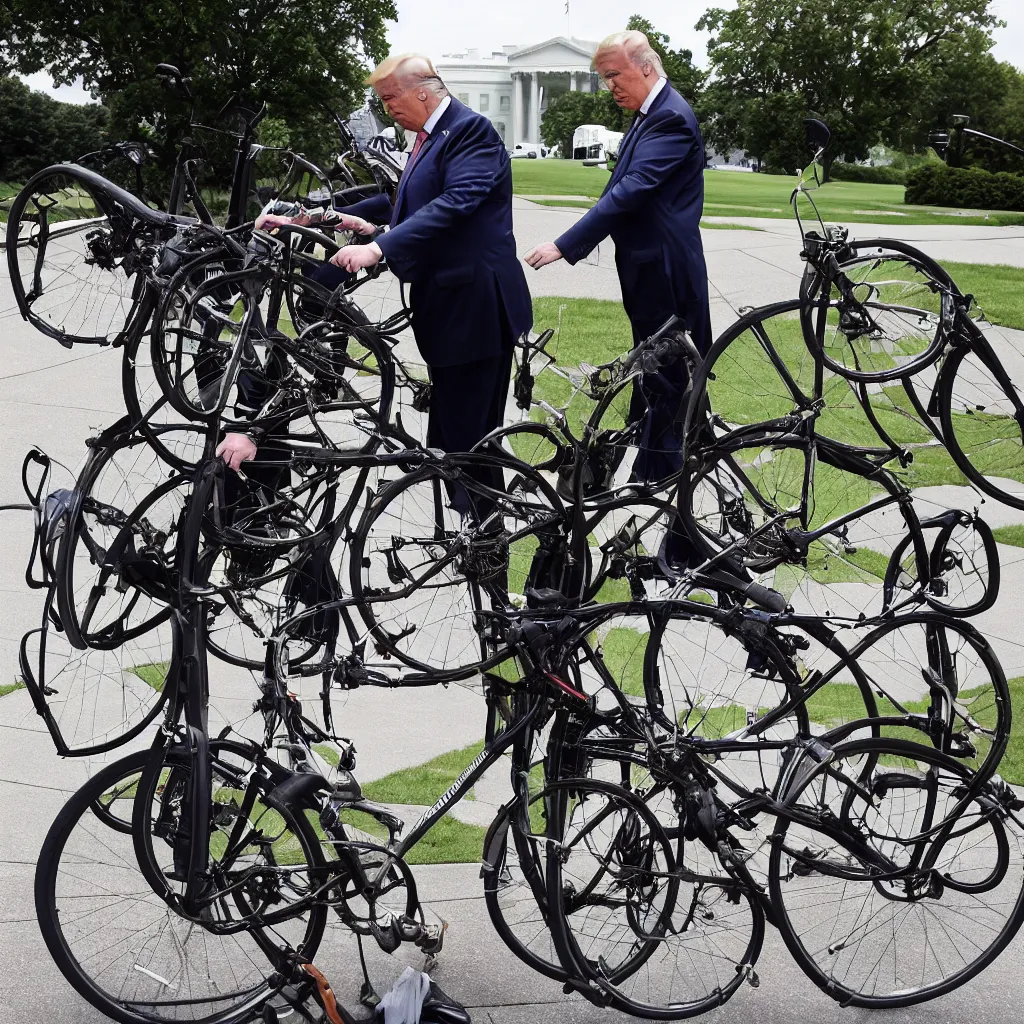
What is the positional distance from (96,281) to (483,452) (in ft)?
4.21

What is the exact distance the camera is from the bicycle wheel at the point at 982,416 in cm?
372

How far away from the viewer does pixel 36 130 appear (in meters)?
26.5

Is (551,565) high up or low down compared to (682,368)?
down

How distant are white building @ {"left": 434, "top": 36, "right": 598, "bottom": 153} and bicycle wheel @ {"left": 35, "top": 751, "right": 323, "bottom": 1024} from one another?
251 ft

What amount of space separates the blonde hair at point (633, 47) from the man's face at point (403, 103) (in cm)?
74

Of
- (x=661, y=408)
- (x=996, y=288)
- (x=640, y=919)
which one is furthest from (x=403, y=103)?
(x=996, y=288)

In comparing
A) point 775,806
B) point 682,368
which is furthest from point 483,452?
point 775,806

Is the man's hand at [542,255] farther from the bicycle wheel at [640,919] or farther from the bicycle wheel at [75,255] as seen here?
the bicycle wheel at [640,919]

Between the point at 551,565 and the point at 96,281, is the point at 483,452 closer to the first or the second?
the point at 551,565

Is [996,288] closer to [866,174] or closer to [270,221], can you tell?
[270,221]

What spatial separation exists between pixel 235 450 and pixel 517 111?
79.0 m

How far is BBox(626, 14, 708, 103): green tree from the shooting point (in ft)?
150

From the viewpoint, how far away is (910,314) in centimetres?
361

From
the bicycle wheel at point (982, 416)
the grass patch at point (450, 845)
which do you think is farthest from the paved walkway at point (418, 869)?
the bicycle wheel at point (982, 416)
